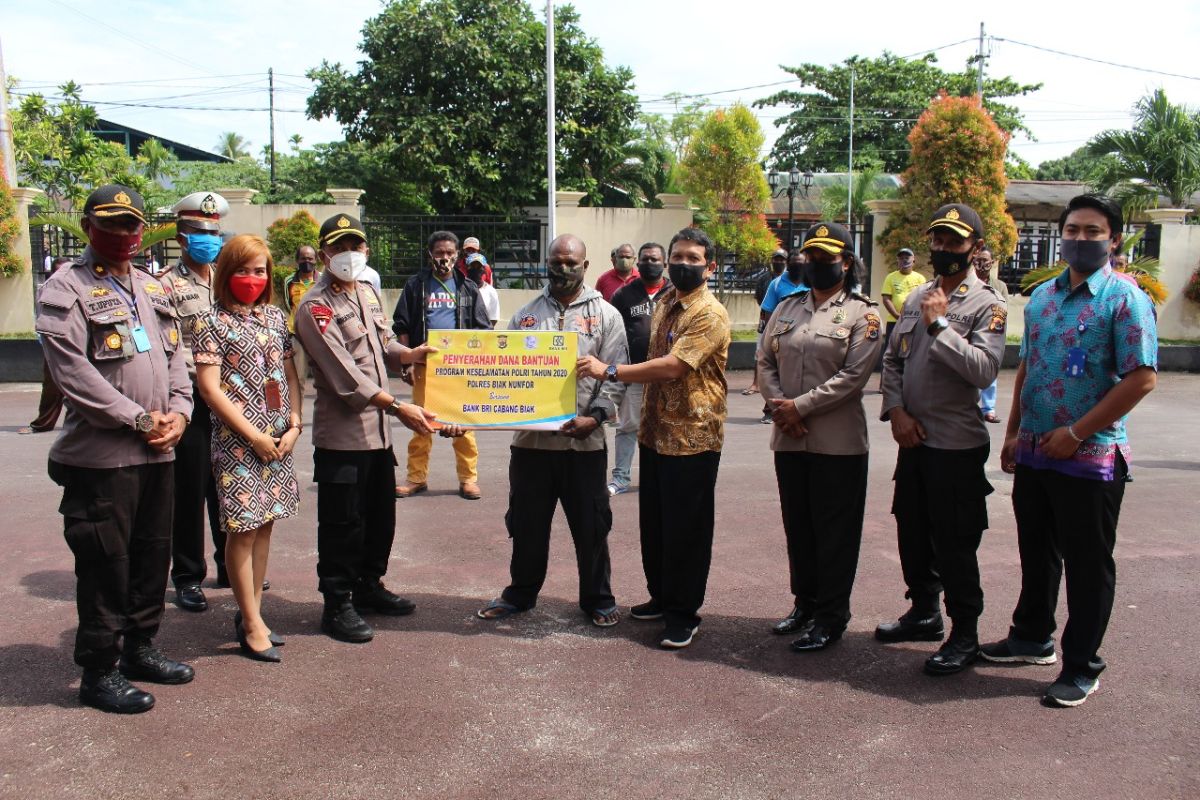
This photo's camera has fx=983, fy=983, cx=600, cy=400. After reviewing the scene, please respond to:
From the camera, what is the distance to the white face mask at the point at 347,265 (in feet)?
15.8

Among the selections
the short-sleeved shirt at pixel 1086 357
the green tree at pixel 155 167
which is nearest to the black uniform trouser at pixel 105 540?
the short-sleeved shirt at pixel 1086 357

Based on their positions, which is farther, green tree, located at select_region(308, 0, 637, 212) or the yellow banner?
green tree, located at select_region(308, 0, 637, 212)

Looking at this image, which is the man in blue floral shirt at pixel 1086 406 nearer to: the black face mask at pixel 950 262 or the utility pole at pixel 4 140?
the black face mask at pixel 950 262

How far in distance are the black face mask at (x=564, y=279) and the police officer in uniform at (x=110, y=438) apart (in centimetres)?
187

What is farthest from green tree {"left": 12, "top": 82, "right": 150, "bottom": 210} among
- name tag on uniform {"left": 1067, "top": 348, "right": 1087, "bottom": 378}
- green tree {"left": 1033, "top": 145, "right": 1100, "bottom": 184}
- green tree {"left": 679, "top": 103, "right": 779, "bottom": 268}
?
green tree {"left": 1033, "top": 145, "right": 1100, "bottom": 184}

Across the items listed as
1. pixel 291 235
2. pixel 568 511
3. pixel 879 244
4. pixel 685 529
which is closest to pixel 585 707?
pixel 685 529

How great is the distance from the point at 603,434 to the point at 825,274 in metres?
1.37

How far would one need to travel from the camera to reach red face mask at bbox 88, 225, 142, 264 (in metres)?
A: 4.05

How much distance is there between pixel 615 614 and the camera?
16.6ft

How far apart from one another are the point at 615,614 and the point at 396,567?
159 centimetres

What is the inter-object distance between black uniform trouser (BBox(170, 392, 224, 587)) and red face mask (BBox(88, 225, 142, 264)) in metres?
1.23

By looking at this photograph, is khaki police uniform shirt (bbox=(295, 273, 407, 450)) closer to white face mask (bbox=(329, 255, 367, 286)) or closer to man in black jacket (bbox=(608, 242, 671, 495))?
white face mask (bbox=(329, 255, 367, 286))

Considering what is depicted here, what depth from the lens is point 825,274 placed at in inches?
185

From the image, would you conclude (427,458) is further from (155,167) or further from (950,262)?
(155,167)
